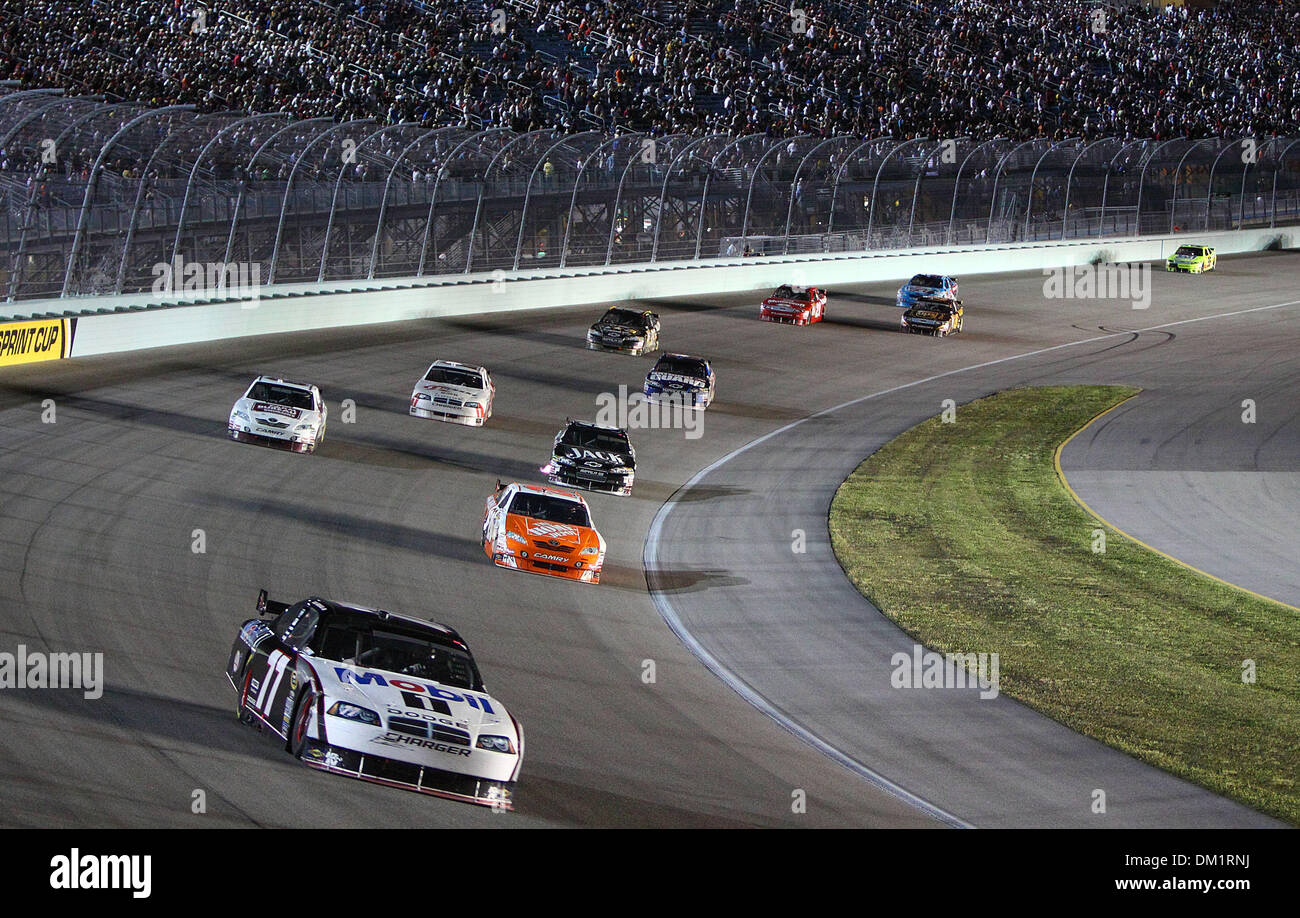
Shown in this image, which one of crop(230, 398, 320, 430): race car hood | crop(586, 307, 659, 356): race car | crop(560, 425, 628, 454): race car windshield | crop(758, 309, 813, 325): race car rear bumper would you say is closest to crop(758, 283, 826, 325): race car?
crop(758, 309, 813, 325): race car rear bumper

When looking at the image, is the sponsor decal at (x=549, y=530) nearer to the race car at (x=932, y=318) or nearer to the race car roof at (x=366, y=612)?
the race car roof at (x=366, y=612)

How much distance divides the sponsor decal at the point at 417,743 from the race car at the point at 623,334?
2819cm

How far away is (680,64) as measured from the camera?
58.0 metres

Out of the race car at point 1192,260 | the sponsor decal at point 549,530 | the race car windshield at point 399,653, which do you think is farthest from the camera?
the race car at point 1192,260

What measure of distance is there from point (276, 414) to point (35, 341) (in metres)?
8.72

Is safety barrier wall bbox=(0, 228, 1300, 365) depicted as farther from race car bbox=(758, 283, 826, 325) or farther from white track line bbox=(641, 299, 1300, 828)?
white track line bbox=(641, 299, 1300, 828)

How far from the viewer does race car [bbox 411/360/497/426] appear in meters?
28.5

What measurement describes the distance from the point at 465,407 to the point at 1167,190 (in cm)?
4352

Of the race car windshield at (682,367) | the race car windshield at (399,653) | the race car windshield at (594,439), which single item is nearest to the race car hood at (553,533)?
the race car windshield at (594,439)

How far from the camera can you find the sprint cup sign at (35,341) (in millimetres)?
29625
